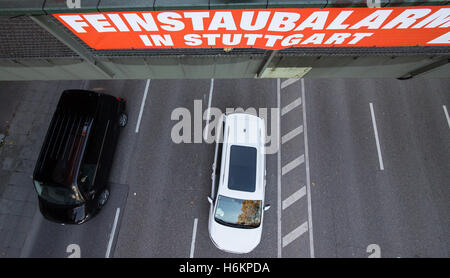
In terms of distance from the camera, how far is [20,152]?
8.87m

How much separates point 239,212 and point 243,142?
2470mm

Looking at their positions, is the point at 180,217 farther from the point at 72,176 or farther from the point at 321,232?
the point at 321,232

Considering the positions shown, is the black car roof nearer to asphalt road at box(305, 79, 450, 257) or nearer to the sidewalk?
the sidewalk

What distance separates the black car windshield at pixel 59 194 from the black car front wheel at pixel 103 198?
87 cm

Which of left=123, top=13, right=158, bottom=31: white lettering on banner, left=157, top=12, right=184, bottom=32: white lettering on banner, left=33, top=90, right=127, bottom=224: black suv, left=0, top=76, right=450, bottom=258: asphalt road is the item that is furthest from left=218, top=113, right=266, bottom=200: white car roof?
left=33, top=90, right=127, bottom=224: black suv

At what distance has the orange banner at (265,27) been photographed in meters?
4.15

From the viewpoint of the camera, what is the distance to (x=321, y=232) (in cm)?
813

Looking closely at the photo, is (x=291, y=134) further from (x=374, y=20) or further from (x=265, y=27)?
(x=265, y=27)

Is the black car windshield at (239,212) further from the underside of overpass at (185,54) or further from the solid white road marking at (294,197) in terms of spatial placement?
the underside of overpass at (185,54)

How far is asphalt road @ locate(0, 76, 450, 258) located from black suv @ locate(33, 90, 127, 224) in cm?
106

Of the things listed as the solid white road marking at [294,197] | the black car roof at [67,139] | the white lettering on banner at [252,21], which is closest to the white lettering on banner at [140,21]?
the white lettering on banner at [252,21]

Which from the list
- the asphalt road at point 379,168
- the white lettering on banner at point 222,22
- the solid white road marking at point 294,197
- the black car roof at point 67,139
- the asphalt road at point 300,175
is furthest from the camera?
the solid white road marking at point 294,197
